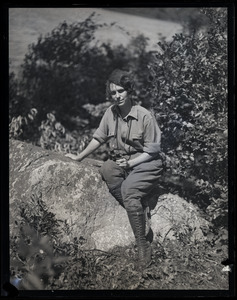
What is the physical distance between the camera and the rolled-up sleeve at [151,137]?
12.6 feet

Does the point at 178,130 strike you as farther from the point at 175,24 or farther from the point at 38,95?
the point at 38,95

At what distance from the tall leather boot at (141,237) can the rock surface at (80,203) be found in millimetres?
48

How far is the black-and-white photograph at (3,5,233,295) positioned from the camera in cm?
384

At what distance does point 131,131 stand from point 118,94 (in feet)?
1.01

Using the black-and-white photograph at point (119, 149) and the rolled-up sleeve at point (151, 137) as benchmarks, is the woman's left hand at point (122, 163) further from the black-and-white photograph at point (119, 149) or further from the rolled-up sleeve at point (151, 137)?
the rolled-up sleeve at point (151, 137)

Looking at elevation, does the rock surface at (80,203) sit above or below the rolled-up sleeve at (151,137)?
below

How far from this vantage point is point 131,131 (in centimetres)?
385

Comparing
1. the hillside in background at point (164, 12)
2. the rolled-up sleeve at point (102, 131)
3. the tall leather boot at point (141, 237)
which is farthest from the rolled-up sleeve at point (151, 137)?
the hillside in background at point (164, 12)

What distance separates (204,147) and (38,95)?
137 cm

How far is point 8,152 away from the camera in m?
3.89

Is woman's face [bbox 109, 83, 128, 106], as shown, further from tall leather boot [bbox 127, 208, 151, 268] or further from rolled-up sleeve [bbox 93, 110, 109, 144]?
tall leather boot [bbox 127, 208, 151, 268]

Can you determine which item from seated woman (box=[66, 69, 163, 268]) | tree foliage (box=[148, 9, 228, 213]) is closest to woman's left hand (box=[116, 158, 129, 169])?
seated woman (box=[66, 69, 163, 268])
